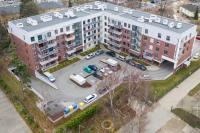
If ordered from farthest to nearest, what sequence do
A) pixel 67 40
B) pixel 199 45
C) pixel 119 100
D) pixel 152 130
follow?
1. pixel 199 45
2. pixel 67 40
3. pixel 119 100
4. pixel 152 130

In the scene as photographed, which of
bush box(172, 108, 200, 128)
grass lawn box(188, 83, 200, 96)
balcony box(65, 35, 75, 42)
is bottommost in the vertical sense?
bush box(172, 108, 200, 128)

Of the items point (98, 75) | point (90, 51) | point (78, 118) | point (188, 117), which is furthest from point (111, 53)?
point (188, 117)

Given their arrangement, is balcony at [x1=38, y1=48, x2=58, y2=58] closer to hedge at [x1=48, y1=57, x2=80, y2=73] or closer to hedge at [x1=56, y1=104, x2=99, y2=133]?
hedge at [x1=48, y1=57, x2=80, y2=73]

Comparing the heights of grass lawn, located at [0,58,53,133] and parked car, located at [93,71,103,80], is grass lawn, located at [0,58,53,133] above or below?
below

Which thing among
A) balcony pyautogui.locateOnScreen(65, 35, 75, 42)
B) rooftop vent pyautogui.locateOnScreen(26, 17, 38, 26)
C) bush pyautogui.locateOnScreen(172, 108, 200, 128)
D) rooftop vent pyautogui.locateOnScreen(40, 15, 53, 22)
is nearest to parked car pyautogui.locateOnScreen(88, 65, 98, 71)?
balcony pyautogui.locateOnScreen(65, 35, 75, 42)

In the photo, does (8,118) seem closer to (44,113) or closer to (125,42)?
(44,113)

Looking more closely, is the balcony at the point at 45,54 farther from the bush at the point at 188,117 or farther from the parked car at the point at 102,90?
the bush at the point at 188,117

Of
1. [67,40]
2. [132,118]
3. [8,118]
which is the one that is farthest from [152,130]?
[67,40]
